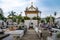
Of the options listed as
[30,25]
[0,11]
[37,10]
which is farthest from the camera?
Result: [0,11]

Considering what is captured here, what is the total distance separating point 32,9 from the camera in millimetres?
43406

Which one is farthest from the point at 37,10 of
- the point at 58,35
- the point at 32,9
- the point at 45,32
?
the point at 58,35

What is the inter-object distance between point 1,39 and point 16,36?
4119 millimetres

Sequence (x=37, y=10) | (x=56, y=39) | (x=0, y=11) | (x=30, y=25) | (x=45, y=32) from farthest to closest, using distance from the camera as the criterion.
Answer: (x=0, y=11) < (x=37, y=10) < (x=30, y=25) < (x=45, y=32) < (x=56, y=39)

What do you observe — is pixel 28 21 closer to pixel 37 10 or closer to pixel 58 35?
pixel 37 10

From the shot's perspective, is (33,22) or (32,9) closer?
(33,22)

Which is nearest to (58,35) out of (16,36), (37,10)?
(16,36)

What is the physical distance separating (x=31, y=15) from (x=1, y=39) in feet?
129

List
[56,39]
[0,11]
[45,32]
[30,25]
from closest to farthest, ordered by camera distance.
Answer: [56,39] < [45,32] < [30,25] < [0,11]

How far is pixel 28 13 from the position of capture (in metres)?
43.4

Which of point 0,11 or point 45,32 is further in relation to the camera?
point 0,11

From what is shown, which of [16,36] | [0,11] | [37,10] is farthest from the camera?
[0,11]

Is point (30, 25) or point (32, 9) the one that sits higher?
point (32, 9)

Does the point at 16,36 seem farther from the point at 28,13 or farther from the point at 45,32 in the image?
the point at 28,13
